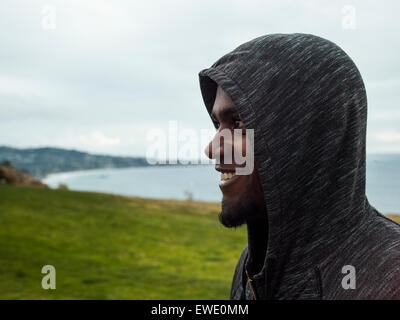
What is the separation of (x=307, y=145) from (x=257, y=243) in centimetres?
54

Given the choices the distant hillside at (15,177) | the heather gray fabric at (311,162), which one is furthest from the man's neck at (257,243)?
the distant hillside at (15,177)

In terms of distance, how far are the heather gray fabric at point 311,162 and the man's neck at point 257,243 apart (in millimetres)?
184

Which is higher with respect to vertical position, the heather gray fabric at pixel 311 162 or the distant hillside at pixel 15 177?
the heather gray fabric at pixel 311 162

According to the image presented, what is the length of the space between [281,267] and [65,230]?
537 inches

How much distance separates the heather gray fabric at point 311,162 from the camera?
5.44 ft

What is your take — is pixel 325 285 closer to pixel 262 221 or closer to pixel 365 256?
pixel 365 256

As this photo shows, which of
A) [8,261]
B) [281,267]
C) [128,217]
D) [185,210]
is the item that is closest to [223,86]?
[281,267]

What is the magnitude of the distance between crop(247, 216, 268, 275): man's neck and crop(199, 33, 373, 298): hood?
0.19 m

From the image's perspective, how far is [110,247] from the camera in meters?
12.9

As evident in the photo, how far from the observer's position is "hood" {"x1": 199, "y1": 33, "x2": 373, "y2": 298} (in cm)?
167

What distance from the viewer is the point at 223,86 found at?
1854 millimetres

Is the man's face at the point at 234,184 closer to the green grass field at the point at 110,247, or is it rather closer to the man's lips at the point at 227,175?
the man's lips at the point at 227,175

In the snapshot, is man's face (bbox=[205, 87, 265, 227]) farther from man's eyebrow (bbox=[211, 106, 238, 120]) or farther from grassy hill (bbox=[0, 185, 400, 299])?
grassy hill (bbox=[0, 185, 400, 299])

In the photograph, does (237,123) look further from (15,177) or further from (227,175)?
(15,177)
